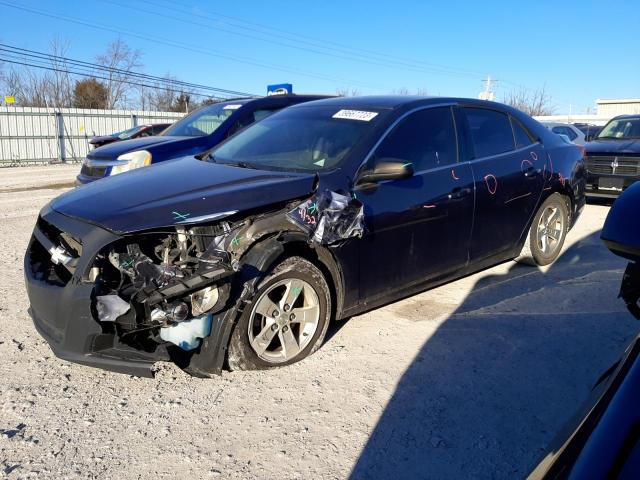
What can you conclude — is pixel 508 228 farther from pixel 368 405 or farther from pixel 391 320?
pixel 368 405

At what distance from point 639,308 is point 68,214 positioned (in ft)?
10.1

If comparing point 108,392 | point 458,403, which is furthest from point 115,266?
point 458,403

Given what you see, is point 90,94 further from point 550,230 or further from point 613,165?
point 550,230

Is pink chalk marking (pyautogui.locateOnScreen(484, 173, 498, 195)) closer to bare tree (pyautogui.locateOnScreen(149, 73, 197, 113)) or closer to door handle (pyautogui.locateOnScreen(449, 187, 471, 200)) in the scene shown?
door handle (pyautogui.locateOnScreen(449, 187, 471, 200))

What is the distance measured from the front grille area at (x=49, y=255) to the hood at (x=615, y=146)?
377 inches

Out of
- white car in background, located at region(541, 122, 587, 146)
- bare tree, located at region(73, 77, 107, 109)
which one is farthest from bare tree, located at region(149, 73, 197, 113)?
white car in background, located at region(541, 122, 587, 146)

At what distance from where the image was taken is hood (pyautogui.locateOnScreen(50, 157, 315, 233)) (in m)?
3.05

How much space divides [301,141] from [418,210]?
41.8 inches

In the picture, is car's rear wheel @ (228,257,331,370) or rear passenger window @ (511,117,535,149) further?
rear passenger window @ (511,117,535,149)

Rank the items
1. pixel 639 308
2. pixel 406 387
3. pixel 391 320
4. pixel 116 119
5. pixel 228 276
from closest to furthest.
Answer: pixel 639 308 < pixel 228 276 < pixel 406 387 < pixel 391 320 < pixel 116 119

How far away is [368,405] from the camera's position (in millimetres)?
3047

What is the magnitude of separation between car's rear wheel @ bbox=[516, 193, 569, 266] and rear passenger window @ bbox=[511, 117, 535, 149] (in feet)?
2.11

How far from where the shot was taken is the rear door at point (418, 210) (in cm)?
377

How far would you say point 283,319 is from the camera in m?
3.38
